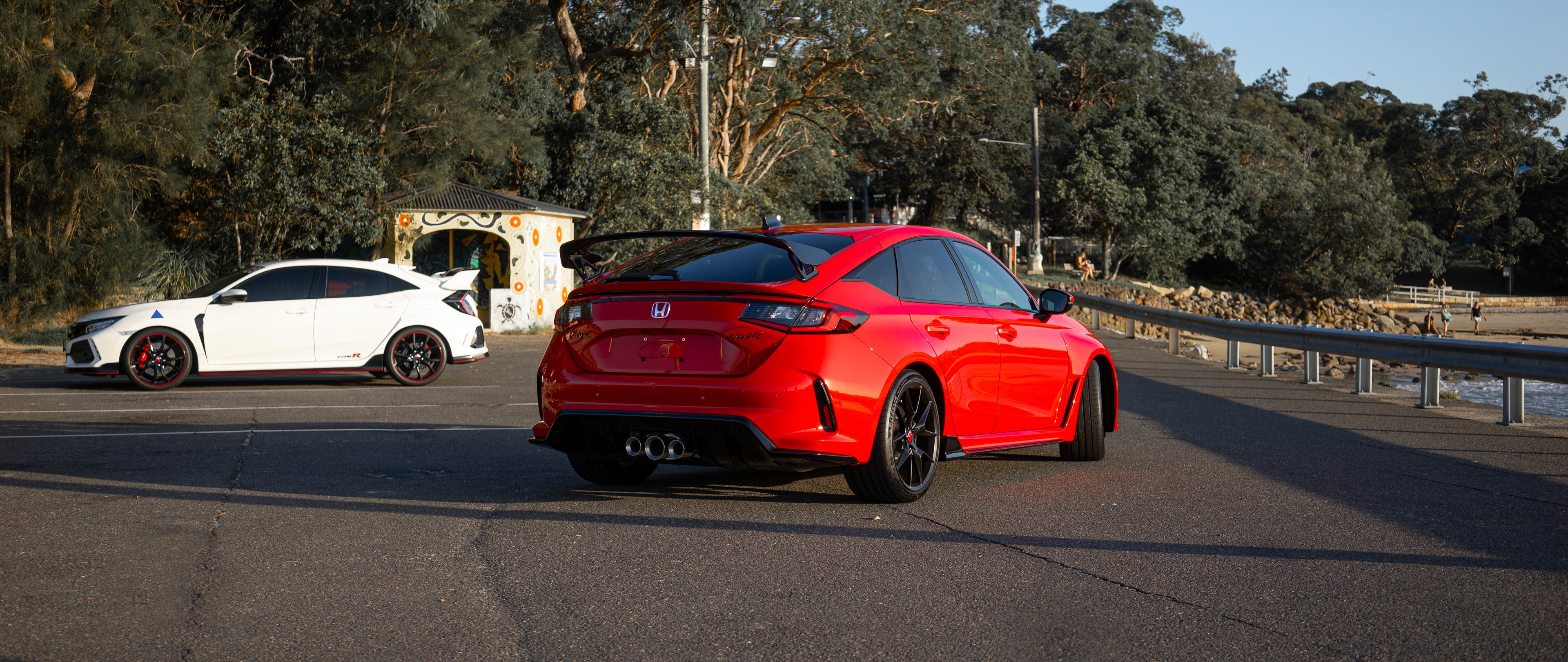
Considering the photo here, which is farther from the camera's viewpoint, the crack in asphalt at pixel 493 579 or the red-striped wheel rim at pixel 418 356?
the red-striped wheel rim at pixel 418 356

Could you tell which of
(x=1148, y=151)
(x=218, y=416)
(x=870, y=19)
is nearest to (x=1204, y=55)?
(x=1148, y=151)

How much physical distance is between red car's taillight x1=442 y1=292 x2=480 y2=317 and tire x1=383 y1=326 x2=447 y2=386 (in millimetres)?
495

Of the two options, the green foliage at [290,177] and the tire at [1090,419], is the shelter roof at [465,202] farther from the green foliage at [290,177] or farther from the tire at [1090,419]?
the tire at [1090,419]

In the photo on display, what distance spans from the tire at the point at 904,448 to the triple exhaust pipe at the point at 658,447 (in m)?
0.93

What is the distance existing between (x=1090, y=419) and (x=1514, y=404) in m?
5.21

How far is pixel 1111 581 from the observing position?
5.09 metres

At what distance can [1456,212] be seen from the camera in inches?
3206

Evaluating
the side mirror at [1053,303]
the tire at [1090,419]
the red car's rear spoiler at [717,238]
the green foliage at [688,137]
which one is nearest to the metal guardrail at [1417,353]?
the tire at [1090,419]

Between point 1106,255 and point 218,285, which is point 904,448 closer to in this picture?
point 218,285

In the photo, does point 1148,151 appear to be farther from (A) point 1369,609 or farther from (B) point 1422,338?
(A) point 1369,609

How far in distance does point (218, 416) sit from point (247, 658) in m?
7.70

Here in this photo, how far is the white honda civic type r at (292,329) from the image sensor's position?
13.5 meters

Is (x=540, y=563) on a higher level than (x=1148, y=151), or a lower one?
lower

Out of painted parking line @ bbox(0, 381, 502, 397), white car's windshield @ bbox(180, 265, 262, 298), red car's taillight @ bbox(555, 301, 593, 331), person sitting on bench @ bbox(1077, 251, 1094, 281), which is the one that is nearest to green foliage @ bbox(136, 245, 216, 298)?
painted parking line @ bbox(0, 381, 502, 397)
